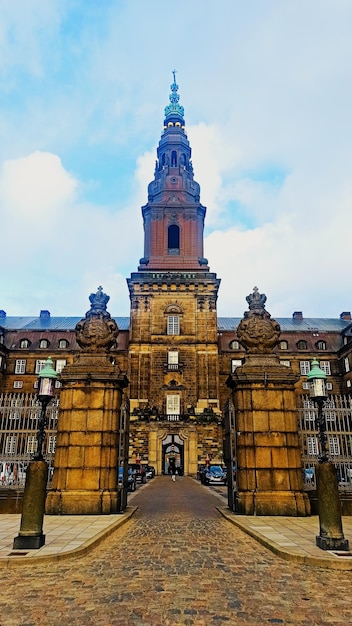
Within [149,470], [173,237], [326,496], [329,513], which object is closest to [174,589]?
[329,513]

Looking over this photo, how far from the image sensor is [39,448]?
928cm

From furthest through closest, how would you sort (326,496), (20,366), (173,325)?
(20,366), (173,325), (326,496)

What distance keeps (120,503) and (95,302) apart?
656cm

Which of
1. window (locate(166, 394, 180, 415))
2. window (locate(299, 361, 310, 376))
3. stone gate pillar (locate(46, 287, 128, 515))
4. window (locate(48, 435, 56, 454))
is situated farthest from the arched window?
window (locate(48, 435, 56, 454))

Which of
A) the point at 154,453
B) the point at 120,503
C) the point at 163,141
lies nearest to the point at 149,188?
the point at 163,141

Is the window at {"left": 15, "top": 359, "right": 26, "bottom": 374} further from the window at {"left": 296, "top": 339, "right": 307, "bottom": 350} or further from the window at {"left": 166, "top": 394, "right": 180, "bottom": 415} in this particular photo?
the window at {"left": 296, "top": 339, "right": 307, "bottom": 350}

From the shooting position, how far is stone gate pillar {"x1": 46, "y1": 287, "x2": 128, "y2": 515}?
12.9m

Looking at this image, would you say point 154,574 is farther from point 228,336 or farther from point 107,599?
point 228,336

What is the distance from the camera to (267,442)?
1312 cm

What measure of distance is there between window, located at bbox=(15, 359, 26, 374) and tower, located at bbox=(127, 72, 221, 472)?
51.3 feet

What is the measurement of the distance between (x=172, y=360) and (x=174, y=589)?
4083 centimetres

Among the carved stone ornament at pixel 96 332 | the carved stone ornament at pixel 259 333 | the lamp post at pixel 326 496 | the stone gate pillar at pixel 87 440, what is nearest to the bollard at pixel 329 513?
the lamp post at pixel 326 496

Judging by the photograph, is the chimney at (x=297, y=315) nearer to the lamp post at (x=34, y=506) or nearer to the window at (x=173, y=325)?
the window at (x=173, y=325)

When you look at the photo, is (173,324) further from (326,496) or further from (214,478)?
(326,496)
